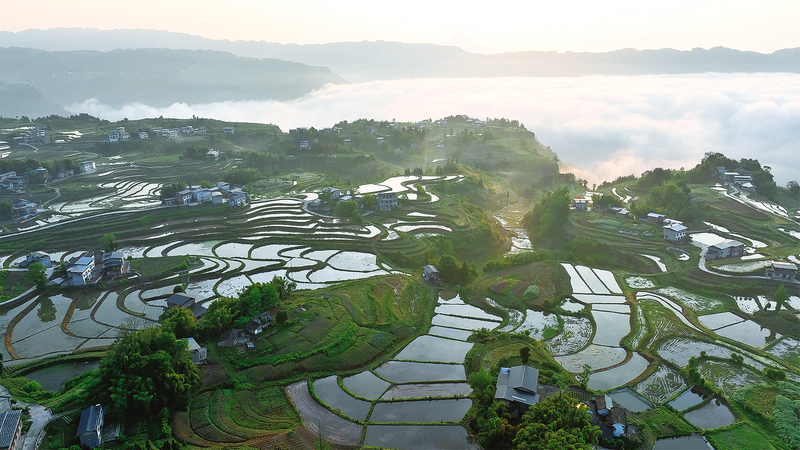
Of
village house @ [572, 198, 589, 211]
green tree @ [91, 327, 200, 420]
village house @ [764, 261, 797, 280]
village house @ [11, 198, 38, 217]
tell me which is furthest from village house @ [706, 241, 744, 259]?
village house @ [11, 198, 38, 217]

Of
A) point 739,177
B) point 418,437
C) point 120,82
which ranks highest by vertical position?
point 120,82

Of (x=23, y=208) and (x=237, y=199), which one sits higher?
(x=23, y=208)

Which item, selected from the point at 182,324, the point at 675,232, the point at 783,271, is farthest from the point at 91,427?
the point at 675,232

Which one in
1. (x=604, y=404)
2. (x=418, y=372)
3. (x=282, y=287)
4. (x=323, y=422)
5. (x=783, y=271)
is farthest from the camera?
(x=783, y=271)

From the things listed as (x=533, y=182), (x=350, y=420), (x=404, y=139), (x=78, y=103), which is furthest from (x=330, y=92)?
(x=350, y=420)

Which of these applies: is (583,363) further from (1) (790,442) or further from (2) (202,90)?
(2) (202,90)

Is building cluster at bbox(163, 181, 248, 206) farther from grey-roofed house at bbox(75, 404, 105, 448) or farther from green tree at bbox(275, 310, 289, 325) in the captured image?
grey-roofed house at bbox(75, 404, 105, 448)

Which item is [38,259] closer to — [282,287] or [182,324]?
[182,324]
